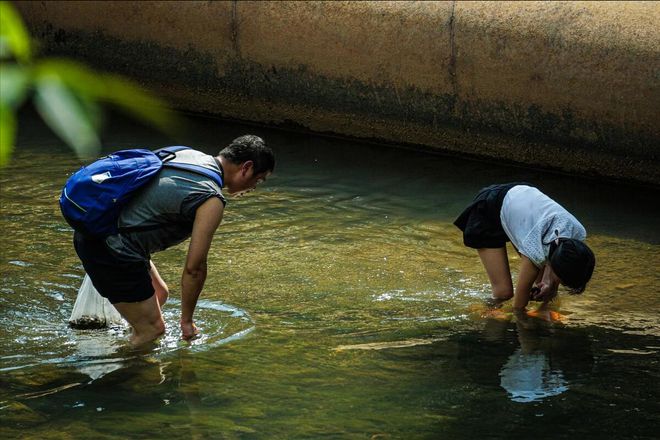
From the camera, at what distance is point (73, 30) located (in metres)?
12.7

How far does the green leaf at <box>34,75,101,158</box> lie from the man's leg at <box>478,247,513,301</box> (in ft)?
15.8

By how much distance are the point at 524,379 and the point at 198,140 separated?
629 cm

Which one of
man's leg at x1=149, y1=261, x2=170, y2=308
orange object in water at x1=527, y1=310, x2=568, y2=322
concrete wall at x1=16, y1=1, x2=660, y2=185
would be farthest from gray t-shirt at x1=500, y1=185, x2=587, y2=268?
concrete wall at x1=16, y1=1, x2=660, y2=185

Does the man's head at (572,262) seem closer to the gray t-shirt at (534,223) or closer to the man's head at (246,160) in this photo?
the gray t-shirt at (534,223)

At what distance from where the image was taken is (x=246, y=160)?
5.08m

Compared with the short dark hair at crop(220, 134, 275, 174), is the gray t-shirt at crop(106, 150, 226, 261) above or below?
below

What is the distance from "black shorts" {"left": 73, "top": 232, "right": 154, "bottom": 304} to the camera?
5.11 m

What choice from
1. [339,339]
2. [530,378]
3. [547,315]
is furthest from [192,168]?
[547,315]

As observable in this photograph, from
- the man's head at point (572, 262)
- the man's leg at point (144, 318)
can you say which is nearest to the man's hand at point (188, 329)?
the man's leg at point (144, 318)

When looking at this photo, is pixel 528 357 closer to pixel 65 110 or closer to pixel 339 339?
pixel 339 339

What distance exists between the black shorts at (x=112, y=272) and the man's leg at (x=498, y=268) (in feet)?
6.68

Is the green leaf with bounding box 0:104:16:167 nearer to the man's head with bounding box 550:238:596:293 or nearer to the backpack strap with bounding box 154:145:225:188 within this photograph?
the backpack strap with bounding box 154:145:225:188

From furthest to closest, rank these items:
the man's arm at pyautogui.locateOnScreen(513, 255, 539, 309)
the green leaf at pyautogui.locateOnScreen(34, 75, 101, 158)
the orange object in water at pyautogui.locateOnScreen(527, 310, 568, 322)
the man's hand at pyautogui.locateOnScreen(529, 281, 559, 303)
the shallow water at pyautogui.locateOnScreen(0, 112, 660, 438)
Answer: the orange object in water at pyautogui.locateOnScreen(527, 310, 568, 322), the man's hand at pyautogui.locateOnScreen(529, 281, 559, 303), the man's arm at pyautogui.locateOnScreen(513, 255, 539, 309), the shallow water at pyautogui.locateOnScreen(0, 112, 660, 438), the green leaf at pyautogui.locateOnScreen(34, 75, 101, 158)

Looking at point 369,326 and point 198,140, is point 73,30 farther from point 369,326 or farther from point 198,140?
point 369,326
